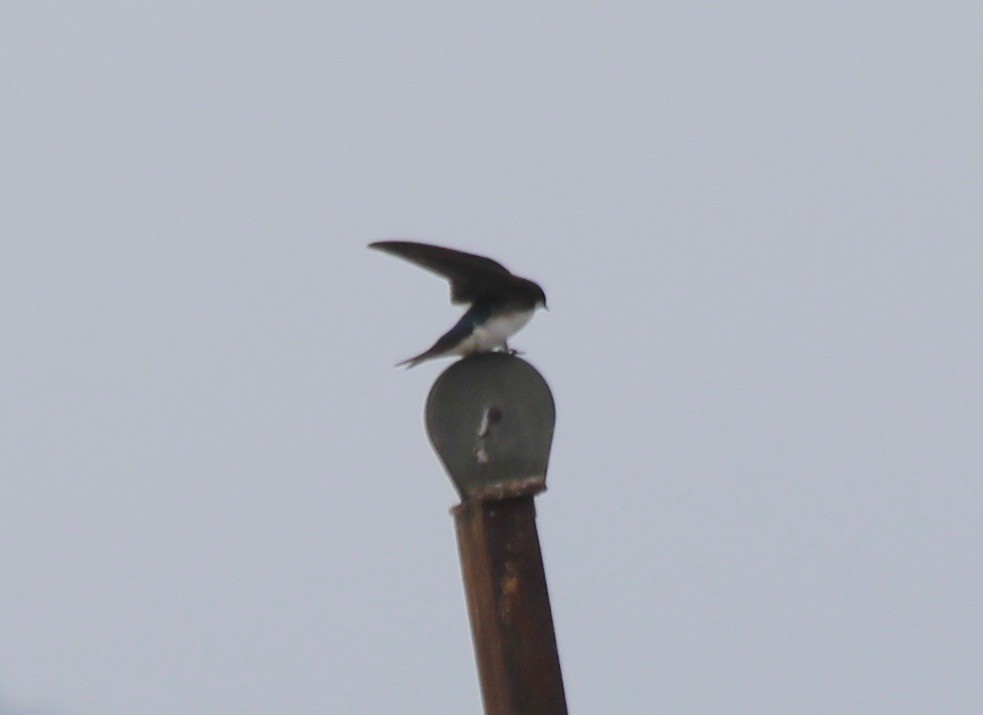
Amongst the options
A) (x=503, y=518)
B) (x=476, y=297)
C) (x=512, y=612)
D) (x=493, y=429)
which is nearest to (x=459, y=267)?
(x=476, y=297)

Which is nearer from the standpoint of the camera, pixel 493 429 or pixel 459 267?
pixel 493 429

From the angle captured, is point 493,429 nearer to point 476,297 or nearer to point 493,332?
point 493,332

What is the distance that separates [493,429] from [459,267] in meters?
0.50

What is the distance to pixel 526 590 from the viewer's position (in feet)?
14.5

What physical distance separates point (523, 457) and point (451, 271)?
0.60 meters

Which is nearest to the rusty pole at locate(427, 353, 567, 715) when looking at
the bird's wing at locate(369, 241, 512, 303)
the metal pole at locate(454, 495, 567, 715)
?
the metal pole at locate(454, 495, 567, 715)

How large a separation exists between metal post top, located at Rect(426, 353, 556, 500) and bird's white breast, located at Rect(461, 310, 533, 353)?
0.34ft

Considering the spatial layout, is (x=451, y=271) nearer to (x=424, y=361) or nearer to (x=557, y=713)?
(x=424, y=361)

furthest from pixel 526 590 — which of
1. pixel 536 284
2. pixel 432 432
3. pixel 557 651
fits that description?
pixel 536 284

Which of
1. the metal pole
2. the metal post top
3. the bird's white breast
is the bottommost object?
the metal pole

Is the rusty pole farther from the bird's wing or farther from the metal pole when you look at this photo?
the bird's wing

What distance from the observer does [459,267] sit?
15.2 feet

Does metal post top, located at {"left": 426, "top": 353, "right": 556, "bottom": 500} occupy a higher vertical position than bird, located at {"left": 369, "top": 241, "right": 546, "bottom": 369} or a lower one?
lower

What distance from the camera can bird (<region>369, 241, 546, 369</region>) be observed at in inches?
180
